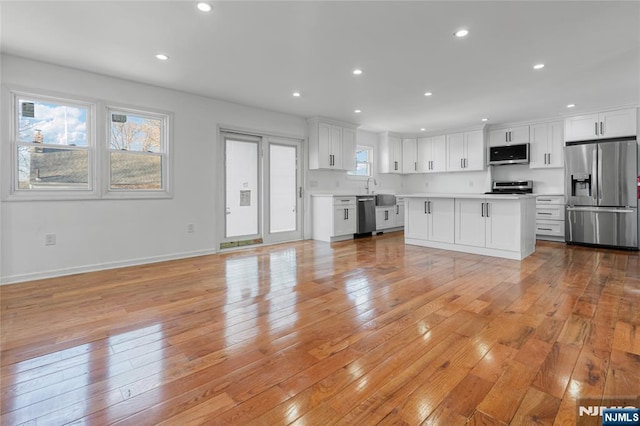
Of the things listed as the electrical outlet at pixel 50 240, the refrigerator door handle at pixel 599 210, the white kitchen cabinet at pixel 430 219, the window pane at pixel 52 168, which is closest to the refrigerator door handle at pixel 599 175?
the refrigerator door handle at pixel 599 210

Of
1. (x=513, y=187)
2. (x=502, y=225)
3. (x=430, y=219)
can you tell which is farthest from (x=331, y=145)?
(x=513, y=187)

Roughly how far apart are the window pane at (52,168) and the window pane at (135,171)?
1.04ft

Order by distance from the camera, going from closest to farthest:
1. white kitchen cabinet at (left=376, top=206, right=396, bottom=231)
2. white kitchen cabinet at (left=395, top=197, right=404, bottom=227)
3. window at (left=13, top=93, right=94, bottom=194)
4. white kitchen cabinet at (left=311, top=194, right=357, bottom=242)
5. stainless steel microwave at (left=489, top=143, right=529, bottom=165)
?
window at (left=13, top=93, right=94, bottom=194) < white kitchen cabinet at (left=311, top=194, right=357, bottom=242) < stainless steel microwave at (left=489, top=143, right=529, bottom=165) < white kitchen cabinet at (left=376, top=206, right=396, bottom=231) < white kitchen cabinet at (left=395, top=197, right=404, bottom=227)

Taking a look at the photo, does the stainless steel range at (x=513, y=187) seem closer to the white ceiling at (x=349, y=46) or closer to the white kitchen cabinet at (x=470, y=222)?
the white ceiling at (x=349, y=46)

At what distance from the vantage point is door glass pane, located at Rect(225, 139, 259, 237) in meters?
5.37

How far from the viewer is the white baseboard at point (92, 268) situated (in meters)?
3.48

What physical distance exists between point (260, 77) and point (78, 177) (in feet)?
8.48

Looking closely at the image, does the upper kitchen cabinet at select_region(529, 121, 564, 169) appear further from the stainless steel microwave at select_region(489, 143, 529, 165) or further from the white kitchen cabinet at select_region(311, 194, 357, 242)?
the white kitchen cabinet at select_region(311, 194, 357, 242)

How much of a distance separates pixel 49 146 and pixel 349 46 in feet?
→ 11.8

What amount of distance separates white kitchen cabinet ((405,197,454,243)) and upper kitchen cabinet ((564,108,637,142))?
2.95 metres

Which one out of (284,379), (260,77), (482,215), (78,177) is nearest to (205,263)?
(78,177)

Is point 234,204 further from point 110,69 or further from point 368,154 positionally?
point 368,154

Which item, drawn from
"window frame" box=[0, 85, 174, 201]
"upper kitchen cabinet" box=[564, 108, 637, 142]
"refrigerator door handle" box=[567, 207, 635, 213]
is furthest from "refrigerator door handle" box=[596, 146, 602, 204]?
"window frame" box=[0, 85, 174, 201]

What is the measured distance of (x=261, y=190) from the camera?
5742mm
